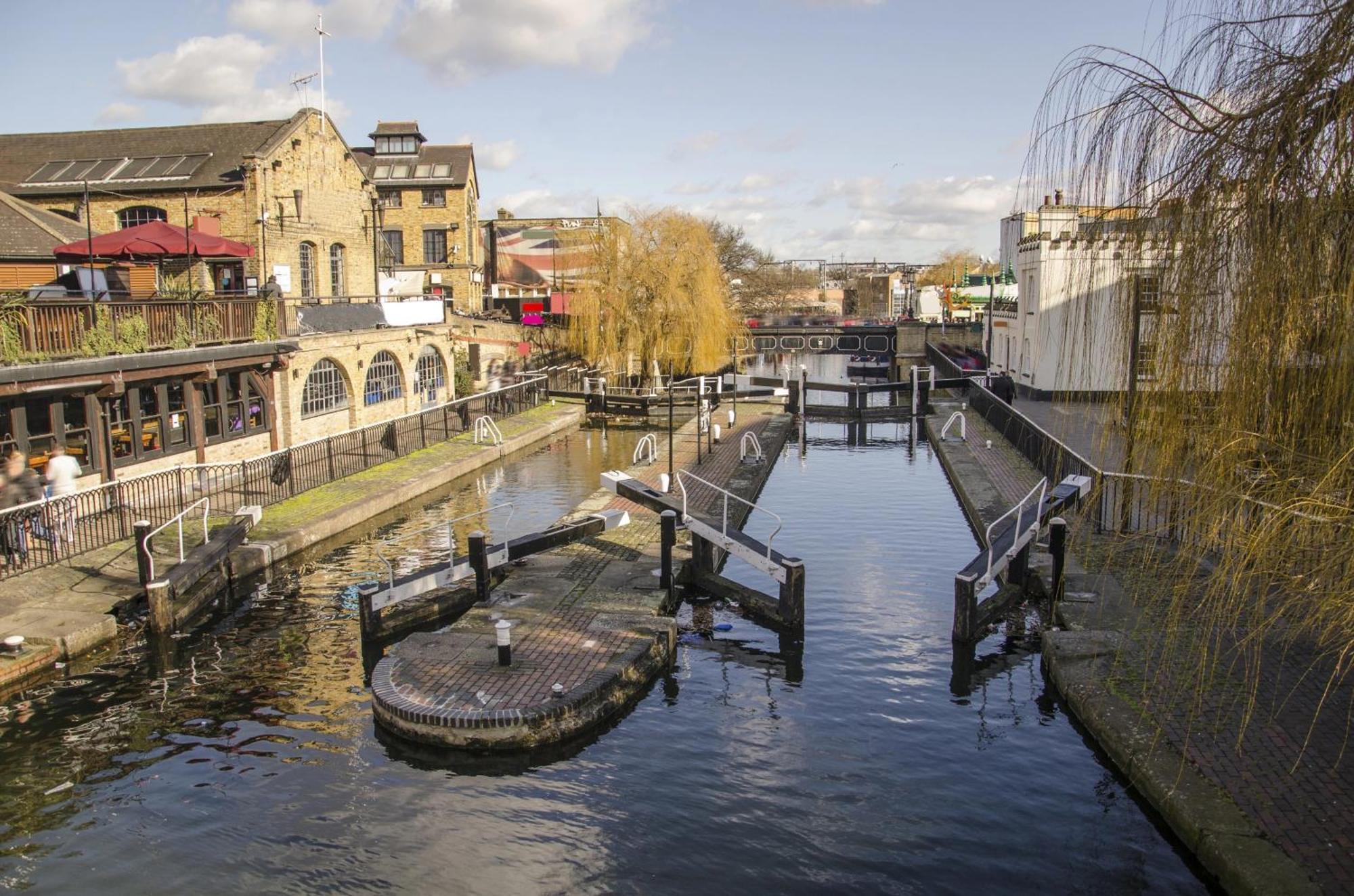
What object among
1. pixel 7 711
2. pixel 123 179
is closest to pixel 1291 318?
pixel 7 711

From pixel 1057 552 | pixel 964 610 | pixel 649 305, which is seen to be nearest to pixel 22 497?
pixel 964 610

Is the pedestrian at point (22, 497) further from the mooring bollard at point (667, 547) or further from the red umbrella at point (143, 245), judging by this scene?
the mooring bollard at point (667, 547)

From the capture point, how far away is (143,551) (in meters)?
13.5

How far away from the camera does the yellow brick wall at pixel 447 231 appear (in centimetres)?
4956

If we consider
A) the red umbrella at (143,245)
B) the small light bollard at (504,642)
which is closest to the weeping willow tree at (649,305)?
the red umbrella at (143,245)

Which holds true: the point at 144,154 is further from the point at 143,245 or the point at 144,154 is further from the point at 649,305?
the point at 649,305

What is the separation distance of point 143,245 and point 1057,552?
1773cm

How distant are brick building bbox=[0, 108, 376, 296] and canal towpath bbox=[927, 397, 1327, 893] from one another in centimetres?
2210

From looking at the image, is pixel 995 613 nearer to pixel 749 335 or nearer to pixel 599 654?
pixel 599 654

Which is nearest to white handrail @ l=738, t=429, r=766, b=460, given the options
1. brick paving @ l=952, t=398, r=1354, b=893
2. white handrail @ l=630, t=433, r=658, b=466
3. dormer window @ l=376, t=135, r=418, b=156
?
white handrail @ l=630, t=433, r=658, b=466

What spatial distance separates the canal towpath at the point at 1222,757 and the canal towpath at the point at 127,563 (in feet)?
39.1

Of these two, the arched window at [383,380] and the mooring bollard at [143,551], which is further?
the arched window at [383,380]

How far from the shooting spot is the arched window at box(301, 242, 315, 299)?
30297mm

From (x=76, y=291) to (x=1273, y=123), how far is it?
762 inches
